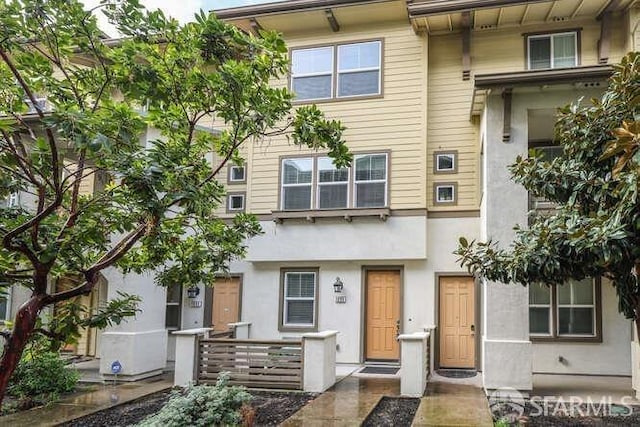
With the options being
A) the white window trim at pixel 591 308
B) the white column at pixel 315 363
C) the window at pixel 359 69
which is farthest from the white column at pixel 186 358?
the white window trim at pixel 591 308

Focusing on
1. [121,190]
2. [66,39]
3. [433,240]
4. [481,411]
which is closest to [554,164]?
[481,411]

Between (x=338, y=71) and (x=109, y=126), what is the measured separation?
8.95 m

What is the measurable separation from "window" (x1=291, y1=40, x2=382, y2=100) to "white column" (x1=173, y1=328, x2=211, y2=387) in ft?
19.7

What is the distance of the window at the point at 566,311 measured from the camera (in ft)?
33.6

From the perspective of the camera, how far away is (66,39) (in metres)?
4.19

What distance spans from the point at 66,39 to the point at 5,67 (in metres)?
0.60

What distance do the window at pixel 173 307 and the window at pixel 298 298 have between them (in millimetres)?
2655

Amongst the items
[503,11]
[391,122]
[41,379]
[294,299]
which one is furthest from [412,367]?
[503,11]

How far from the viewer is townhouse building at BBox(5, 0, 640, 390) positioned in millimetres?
10328

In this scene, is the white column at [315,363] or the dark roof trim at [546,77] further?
the white column at [315,363]

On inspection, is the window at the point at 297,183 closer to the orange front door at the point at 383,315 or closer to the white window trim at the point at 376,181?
the white window trim at the point at 376,181

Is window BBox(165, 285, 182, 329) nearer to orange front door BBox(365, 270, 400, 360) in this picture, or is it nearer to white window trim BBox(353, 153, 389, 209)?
orange front door BBox(365, 270, 400, 360)

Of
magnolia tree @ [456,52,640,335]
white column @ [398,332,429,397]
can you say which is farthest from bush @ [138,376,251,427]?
magnolia tree @ [456,52,640,335]

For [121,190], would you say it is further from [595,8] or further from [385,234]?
[595,8]
